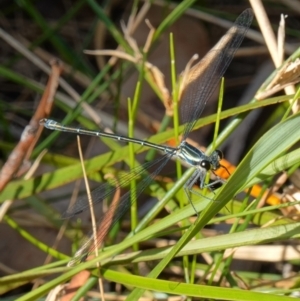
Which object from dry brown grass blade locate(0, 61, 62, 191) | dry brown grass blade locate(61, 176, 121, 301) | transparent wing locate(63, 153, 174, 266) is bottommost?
dry brown grass blade locate(61, 176, 121, 301)

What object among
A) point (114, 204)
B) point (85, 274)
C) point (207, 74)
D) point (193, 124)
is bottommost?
point (85, 274)

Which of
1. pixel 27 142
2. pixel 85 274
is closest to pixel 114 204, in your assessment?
pixel 85 274

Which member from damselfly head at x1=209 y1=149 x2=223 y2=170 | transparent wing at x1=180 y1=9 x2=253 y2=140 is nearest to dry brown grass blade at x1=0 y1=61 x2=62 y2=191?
transparent wing at x1=180 y1=9 x2=253 y2=140

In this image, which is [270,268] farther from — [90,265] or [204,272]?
[90,265]

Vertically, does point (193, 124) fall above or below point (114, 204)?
above

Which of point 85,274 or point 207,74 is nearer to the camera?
point 85,274

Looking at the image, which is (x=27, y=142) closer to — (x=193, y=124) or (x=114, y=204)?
(x=114, y=204)

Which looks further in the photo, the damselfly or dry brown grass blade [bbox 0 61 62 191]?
dry brown grass blade [bbox 0 61 62 191]

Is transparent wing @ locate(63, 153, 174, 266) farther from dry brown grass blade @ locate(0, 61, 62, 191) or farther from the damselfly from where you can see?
dry brown grass blade @ locate(0, 61, 62, 191)
